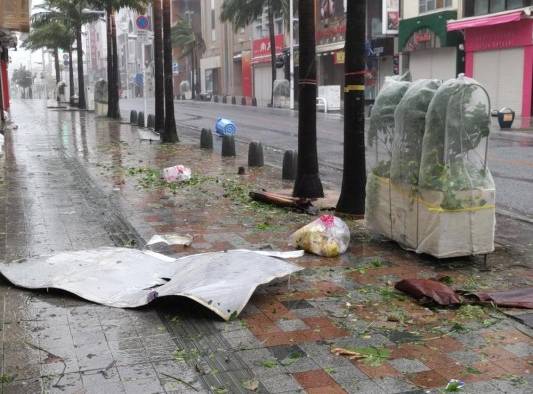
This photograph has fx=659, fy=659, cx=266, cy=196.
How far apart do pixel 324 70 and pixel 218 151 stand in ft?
112

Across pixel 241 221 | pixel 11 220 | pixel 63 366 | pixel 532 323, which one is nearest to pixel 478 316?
pixel 532 323

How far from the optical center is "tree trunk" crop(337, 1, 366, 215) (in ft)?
26.7

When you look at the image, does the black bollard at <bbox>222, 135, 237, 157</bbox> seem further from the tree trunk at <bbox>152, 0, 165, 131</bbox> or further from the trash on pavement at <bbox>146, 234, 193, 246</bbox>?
the trash on pavement at <bbox>146, 234, 193, 246</bbox>

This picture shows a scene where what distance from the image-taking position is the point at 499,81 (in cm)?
3155

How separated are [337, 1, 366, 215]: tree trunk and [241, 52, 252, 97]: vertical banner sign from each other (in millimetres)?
54842

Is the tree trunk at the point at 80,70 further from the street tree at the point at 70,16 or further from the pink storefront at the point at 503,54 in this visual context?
the pink storefront at the point at 503,54

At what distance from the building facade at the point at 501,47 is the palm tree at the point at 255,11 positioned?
1403 centimetres

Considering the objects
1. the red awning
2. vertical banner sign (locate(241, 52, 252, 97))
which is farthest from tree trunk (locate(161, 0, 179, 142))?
vertical banner sign (locate(241, 52, 252, 97))

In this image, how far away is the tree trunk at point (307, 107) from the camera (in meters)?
9.28

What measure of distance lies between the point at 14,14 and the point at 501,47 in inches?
891

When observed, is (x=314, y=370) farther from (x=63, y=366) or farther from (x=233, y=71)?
(x=233, y=71)

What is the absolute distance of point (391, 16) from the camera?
125 ft

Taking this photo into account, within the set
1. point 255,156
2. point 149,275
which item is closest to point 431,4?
point 255,156

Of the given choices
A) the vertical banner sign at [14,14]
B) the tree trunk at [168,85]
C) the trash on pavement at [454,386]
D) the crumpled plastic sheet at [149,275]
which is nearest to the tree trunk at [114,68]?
the tree trunk at [168,85]
